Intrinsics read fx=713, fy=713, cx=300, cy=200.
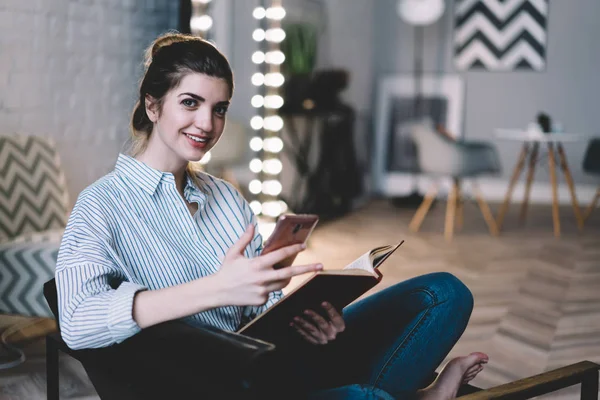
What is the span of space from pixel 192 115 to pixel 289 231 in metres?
0.39

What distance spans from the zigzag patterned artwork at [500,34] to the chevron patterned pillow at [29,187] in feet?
15.4

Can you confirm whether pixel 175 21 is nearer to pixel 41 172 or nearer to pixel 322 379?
pixel 41 172

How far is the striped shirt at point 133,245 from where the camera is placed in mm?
1060

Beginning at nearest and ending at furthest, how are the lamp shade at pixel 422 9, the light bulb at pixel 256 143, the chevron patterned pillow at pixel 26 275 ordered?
the chevron patterned pillow at pixel 26 275
the light bulb at pixel 256 143
the lamp shade at pixel 422 9

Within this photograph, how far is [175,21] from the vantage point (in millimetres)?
3539

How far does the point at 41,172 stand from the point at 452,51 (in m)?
4.77

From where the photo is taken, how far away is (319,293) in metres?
1.10

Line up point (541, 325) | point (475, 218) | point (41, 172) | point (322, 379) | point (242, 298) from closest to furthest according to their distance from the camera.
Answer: point (242, 298) → point (322, 379) → point (41, 172) → point (541, 325) → point (475, 218)

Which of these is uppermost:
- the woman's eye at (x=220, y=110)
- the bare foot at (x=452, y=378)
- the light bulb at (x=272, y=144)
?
the woman's eye at (x=220, y=110)

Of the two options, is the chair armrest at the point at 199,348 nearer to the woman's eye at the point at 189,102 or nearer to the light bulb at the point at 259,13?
the woman's eye at the point at 189,102

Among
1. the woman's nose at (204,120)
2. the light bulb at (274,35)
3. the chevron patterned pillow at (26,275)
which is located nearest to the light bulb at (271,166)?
the light bulb at (274,35)

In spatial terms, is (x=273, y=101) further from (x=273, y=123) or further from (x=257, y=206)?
(x=257, y=206)

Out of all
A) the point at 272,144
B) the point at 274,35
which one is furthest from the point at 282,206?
the point at 274,35

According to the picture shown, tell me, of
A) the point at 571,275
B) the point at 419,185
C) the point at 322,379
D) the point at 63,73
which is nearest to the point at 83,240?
the point at 322,379
